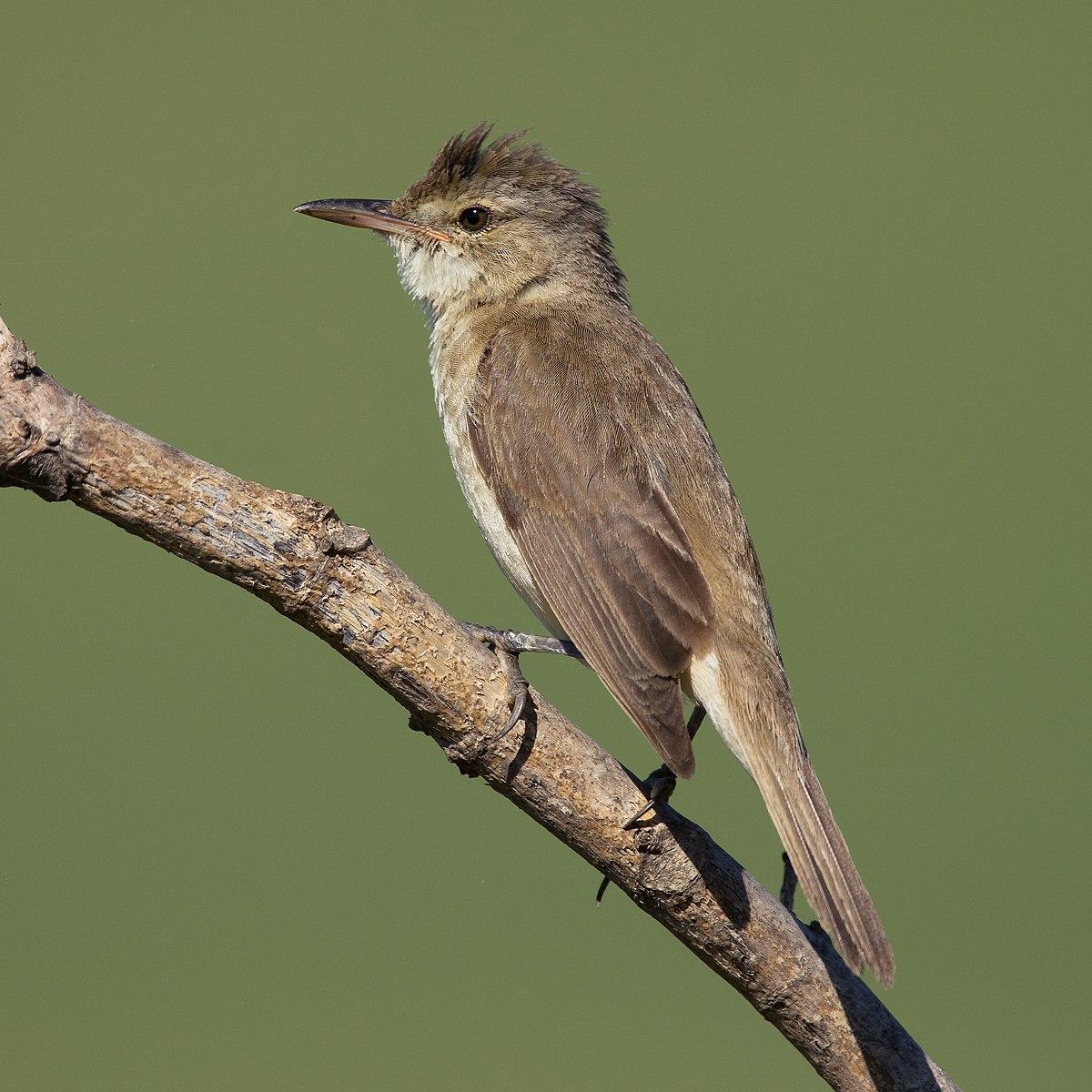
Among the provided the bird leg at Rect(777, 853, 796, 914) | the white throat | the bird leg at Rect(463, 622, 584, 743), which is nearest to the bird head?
the white throat

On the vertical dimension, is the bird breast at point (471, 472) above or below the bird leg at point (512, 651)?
above

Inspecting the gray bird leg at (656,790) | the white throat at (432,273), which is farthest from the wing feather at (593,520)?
the white throat at (432,273)

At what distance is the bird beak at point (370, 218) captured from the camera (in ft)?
15.8

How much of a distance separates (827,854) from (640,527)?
3.44ft

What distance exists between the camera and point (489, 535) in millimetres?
4203

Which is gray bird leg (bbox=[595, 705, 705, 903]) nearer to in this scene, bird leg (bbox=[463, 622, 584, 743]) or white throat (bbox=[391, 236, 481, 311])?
bird leg (bbox=[463, 622, 584, 743])

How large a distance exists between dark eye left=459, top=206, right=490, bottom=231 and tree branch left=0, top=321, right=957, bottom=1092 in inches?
81.5

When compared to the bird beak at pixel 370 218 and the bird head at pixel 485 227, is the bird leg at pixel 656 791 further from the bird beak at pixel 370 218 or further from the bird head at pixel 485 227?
the bird beak at pixel 370 218

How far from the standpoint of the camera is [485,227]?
483 centimetres

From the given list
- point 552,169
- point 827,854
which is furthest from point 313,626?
point 552,169

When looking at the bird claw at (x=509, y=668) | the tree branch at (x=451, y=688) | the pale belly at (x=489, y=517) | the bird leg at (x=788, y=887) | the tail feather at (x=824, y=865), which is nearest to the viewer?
the tree branch at (x=451, y=688)

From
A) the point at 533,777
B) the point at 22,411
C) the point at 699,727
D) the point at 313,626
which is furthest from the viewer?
the point at 699,727

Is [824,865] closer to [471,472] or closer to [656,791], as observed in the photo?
[656,791]

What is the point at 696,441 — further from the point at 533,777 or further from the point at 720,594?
the point at 533,777
